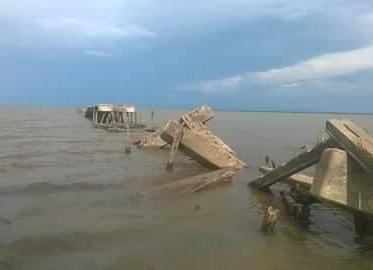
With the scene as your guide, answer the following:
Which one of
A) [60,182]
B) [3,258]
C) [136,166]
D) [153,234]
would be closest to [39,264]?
[3,258]

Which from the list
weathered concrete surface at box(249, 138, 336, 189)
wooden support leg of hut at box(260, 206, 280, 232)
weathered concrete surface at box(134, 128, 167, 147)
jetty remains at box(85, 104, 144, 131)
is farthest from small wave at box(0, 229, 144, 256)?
jetty remains at box(85, 104, 144, 131)

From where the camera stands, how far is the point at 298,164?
1122cm

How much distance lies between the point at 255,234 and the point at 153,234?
2.08 metres

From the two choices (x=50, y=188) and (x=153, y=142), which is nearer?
(x=50, y=188)

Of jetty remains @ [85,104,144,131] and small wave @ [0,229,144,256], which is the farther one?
jetty remains @ [85,104,144,131]

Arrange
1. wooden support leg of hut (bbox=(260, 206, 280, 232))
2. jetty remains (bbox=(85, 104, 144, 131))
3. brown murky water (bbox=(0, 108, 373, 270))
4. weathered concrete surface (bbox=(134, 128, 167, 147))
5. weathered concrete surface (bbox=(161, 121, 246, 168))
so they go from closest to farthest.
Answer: brown murky water (bbox=(0, 108, 373, 270)) < wooden support leg of hut (bbox=(260, 206, 280, 232)) < weathered concrete surface (bbox=(161, 121, 246, 168)) < weathered concrete surface (bbox=(134, 128, 167, 147)) < jetty remains (bbox=(85, 104, 144, 131))

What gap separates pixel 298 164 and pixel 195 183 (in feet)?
14.1

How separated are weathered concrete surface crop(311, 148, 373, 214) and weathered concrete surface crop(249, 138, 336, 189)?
3.62 ft

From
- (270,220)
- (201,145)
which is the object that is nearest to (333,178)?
(270,220)

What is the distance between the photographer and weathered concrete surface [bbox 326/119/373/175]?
27.1ft

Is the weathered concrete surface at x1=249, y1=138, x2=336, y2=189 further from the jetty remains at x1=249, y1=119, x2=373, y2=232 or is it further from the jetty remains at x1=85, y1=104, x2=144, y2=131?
the jetty remains at x1=85, y1=104, x2=144, y2=131

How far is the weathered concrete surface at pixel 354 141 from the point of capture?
8273 mm

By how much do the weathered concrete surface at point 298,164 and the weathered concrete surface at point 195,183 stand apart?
6.30 feet

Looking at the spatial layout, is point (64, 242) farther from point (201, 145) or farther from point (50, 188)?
point (201, 145)
